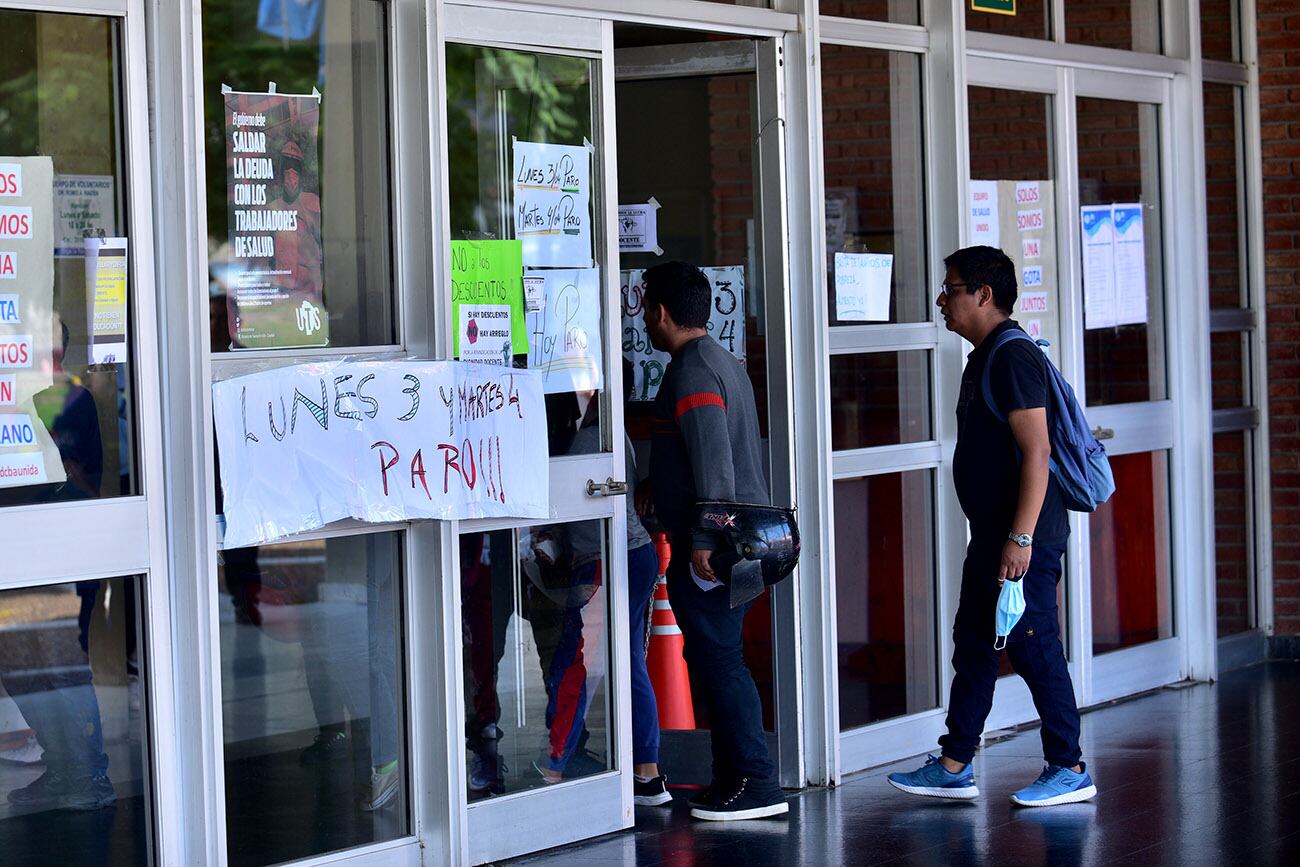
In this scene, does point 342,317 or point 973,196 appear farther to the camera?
point 973,196

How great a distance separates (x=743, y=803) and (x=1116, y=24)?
14.4ft

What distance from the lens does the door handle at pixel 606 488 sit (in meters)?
6.13

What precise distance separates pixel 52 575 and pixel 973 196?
14.3 ft

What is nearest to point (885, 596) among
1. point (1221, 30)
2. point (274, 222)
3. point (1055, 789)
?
point (1055, 789)

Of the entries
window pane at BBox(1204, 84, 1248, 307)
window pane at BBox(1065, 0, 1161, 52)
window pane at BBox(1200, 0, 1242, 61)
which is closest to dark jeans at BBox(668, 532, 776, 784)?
window pane at BBox(1065, 0, 1161, 52)

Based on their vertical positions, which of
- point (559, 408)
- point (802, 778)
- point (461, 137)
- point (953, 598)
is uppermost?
point (461, 137)

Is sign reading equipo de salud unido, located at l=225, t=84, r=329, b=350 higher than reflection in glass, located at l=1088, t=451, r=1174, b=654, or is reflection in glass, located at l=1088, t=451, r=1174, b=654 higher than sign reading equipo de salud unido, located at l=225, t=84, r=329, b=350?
sign reading equipo de salud unido, located at l=225, t=84, r=329, b=350

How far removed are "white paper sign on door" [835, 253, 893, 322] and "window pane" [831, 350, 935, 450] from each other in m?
0.16

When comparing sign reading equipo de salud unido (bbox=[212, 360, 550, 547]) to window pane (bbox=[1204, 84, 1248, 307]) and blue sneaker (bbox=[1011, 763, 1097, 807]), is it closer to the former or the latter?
blue sneaker (bbox=[1011, 763, 1097, 807])

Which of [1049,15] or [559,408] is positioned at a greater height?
[1049,15]

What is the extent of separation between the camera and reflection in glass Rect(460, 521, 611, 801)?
5.84m

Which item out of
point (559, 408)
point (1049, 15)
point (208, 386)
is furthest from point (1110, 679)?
point (208, 386)

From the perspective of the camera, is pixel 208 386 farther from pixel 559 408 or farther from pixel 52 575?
pixel 559 408

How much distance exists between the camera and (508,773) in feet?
19.5
